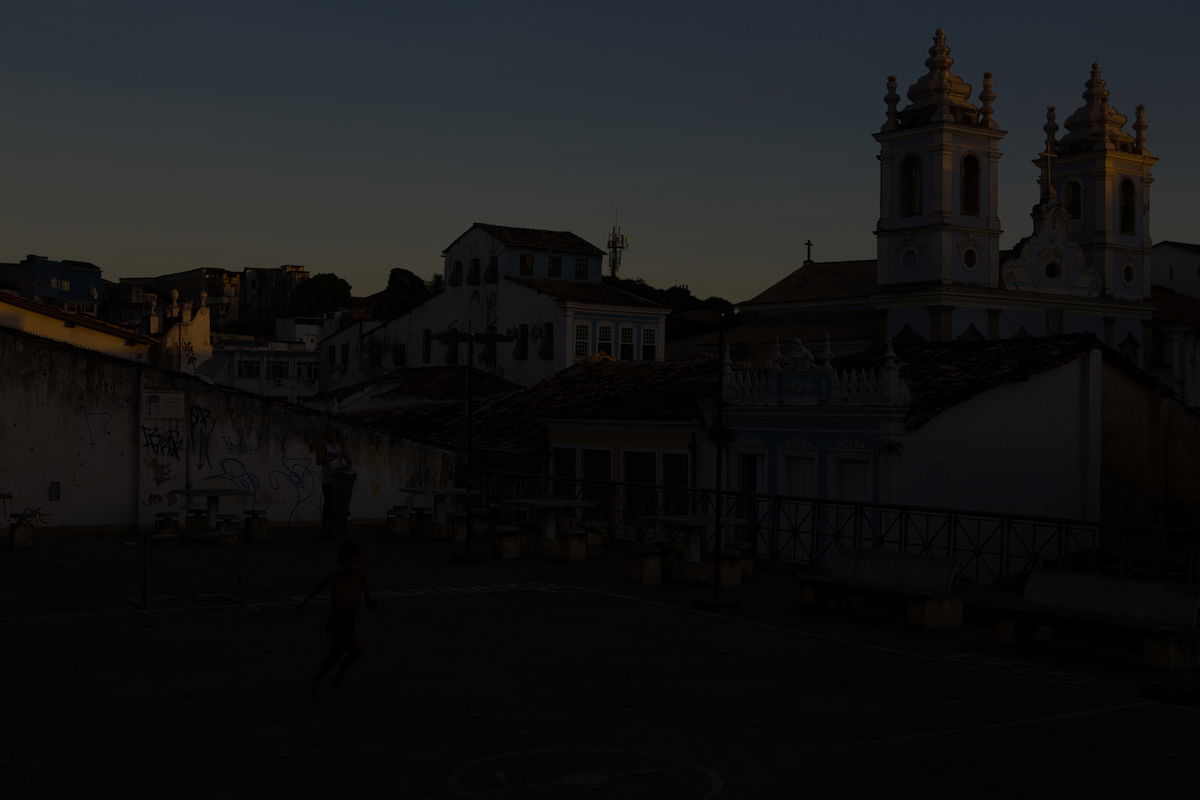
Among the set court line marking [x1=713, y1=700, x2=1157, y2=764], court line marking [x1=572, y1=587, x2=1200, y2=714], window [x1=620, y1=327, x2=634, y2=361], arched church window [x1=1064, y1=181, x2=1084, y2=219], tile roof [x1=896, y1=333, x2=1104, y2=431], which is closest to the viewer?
court line marking [x1=713, y1=700, x2=1157, y2=764]

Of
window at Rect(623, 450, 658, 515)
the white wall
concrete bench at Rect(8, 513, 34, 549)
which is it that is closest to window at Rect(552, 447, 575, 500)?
window at Rect(623, 450, 658, 515)

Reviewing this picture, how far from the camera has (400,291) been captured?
353 feet

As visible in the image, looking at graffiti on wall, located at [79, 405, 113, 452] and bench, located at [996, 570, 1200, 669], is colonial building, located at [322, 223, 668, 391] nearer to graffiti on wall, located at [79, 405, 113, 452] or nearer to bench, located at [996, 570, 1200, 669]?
graffiti on wall, located at [79, 405, 113, 452]

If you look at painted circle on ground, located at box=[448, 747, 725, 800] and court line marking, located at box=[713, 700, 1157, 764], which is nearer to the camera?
painted circle on ground, located at box=[448, 747, 725, 800]

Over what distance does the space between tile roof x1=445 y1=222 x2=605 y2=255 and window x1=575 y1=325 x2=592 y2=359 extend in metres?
5.99

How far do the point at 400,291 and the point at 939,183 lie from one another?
56122mm

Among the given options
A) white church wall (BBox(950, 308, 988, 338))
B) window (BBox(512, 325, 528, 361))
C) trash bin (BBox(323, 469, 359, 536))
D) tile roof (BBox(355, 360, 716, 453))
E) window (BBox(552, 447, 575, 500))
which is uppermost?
white church wall (BBox(950, 308, 988, 338))

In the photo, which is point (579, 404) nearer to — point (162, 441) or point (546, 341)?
point (162, 441)

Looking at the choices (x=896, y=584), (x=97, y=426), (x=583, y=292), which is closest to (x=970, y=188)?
(x=583, y=292)

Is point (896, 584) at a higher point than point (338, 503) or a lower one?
lower

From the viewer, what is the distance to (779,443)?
2748 cm

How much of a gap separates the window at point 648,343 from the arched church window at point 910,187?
44.6 feet

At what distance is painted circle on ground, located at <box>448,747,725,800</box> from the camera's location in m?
9.17

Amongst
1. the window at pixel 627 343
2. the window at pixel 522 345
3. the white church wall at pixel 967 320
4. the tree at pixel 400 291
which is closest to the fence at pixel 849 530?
the window at pixel 522 345
